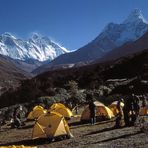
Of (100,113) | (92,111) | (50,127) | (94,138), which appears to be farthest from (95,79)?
(94,138)

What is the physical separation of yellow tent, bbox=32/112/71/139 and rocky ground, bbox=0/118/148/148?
403 mm

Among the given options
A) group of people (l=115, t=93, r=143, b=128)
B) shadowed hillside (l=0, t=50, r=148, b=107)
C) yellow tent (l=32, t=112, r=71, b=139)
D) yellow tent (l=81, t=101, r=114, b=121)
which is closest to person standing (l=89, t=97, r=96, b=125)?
yellow tent (l=81, t=101, r=114, b=121)

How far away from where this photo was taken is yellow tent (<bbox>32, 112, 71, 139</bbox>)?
2281 centimetres

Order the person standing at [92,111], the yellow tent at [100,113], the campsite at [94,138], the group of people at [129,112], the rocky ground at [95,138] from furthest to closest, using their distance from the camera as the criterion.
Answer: the yellow tent at [100,113] < the person standing at [92,111] < the group of people at [129,112] < the campsite at [94,138] < the rocky ground at [95,138]

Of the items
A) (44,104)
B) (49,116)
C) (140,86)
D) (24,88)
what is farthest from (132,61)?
(49,116)

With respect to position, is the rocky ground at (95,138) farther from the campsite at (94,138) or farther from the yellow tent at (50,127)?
the yellow tent at (50,127)

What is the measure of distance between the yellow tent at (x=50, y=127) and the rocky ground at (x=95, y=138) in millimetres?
403

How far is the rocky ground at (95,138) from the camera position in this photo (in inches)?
776

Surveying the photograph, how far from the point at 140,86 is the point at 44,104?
37.7ft

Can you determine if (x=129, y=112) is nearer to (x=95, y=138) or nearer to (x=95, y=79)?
(x=95, y=138)

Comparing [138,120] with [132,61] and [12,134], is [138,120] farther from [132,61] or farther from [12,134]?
[132,61]

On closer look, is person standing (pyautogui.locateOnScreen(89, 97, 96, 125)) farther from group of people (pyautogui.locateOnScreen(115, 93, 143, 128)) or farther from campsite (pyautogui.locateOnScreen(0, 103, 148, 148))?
group of people (pyautogui.locateOnScreen(115, 93, 143, 128))

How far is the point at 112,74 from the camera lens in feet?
245

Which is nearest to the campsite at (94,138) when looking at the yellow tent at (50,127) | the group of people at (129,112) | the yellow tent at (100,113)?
the yellow tent at (50,127)
